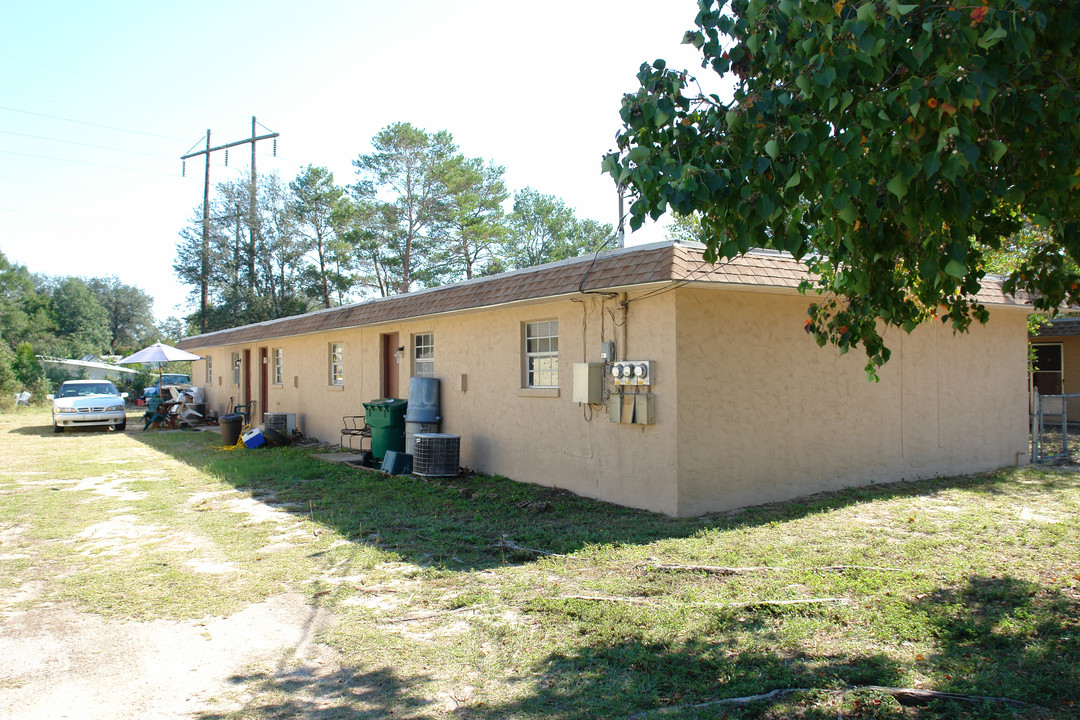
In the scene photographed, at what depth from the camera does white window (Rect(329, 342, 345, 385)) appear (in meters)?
17.1

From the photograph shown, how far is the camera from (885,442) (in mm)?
10461

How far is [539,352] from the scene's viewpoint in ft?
35.1

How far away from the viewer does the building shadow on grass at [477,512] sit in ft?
23.4

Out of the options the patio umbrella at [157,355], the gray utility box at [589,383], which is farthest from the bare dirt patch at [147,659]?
the patio umbrella at [157,355]

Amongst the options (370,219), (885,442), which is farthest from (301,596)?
(370,219)

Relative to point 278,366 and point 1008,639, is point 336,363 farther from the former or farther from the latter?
point 1008,639

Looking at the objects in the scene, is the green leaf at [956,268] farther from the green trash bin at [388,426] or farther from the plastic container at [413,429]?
the green trash bin at [388,426]

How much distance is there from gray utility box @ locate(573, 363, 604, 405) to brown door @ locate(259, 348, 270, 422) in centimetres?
1463

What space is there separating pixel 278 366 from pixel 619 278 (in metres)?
15.0

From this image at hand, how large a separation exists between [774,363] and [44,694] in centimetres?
793

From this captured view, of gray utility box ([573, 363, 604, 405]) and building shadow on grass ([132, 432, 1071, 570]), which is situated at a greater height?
gray utility box ([573, 363, 604, 405])

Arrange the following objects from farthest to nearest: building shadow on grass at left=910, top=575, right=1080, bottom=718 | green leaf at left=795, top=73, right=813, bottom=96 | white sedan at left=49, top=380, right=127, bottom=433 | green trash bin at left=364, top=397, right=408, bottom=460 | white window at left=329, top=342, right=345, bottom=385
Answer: white sedan at left=49, top=380, right=127, bottom=433, white window at left=329, top=342, right=345, bottom=385, green trash bin at left=364, top=397, right=408, bottom=460, building shadow on grass at left=910, top=575, right=1080, bottom=718, green leaf at left=795, top=73, right=813, bottom=96

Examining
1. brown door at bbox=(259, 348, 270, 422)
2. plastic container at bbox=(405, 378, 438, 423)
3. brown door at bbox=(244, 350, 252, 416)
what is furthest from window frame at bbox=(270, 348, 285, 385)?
plastic container at bbox=(405, 378, 438, 423)

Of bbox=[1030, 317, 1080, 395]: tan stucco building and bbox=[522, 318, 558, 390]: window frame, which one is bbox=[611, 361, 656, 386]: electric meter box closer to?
bbox=[522, 318, 558, 390]: window frame
